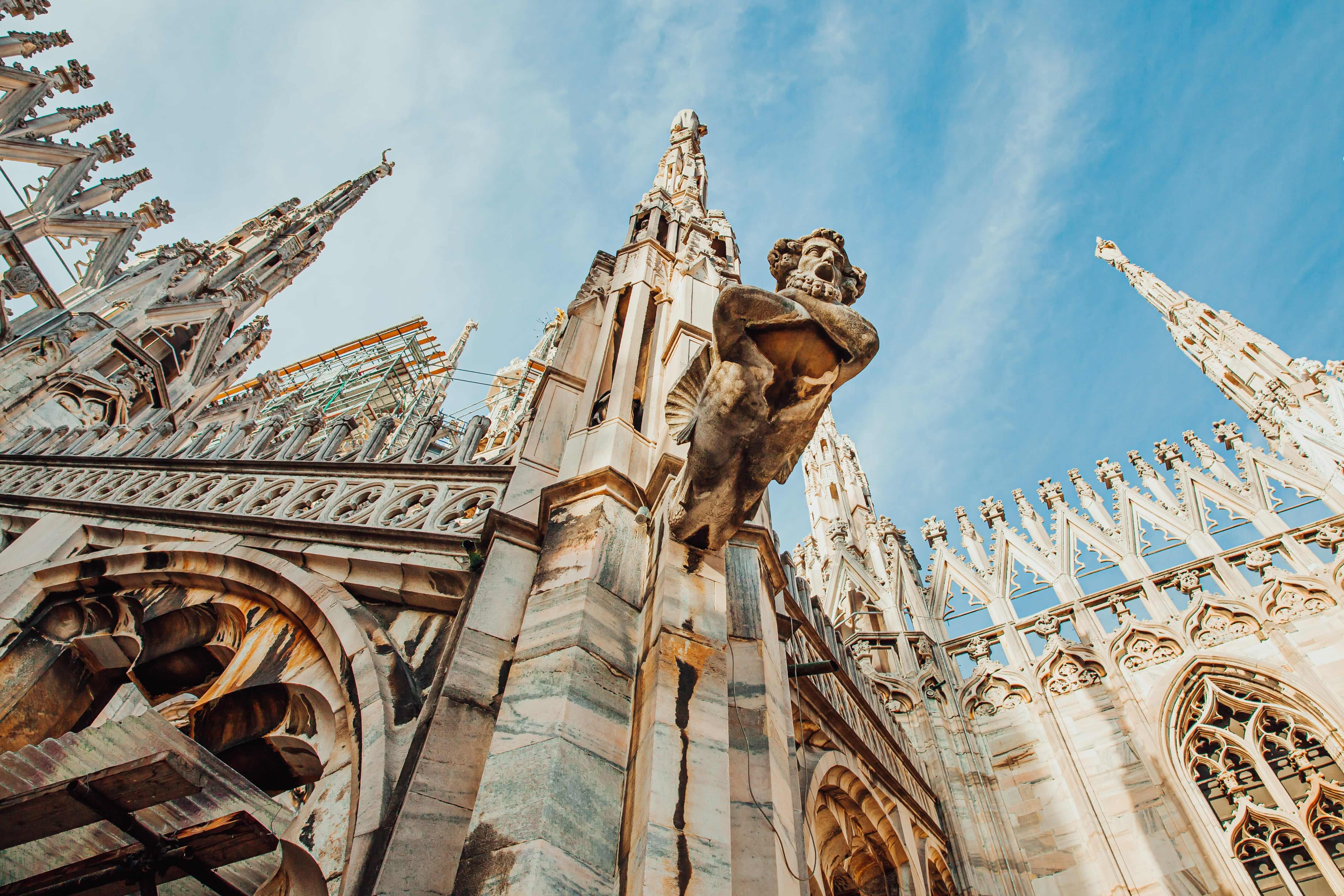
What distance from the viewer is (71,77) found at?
18.1 metres

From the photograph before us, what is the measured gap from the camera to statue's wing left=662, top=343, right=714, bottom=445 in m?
4.16

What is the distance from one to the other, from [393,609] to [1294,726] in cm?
812

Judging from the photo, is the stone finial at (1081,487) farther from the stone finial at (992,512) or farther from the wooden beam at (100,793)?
the wooden beam at (100,793)

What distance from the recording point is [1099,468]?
458 inches

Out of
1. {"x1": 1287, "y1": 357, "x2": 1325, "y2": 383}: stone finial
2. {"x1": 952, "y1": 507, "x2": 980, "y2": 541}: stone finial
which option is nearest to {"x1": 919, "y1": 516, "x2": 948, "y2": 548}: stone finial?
{"x1": 952, "y1": 507, "x2": 980, "y2": 541}: stone finial

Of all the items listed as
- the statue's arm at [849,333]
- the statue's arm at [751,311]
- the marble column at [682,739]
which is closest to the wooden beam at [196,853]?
the marble column at [682,739]

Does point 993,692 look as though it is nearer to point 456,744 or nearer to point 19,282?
point 456,744

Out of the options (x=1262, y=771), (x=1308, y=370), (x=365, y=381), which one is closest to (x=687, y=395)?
(x=1262, y=771)

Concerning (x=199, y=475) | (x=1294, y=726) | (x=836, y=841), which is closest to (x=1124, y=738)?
(x=1294, y=726)

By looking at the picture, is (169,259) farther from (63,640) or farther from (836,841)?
(836,841)

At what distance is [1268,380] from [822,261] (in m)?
13.6

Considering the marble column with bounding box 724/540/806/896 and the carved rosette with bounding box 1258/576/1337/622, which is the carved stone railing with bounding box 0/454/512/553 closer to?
the marble column with bounding box 724/540/806/896

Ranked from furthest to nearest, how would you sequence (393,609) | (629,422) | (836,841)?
(836,841) → (629,422) → (393,609)

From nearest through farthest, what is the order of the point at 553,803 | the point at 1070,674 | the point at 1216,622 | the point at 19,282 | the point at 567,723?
the point at 553,803 < the point at 567,723 < the point at 1216,622 < the point at 1070,674 < the point at 19,282
